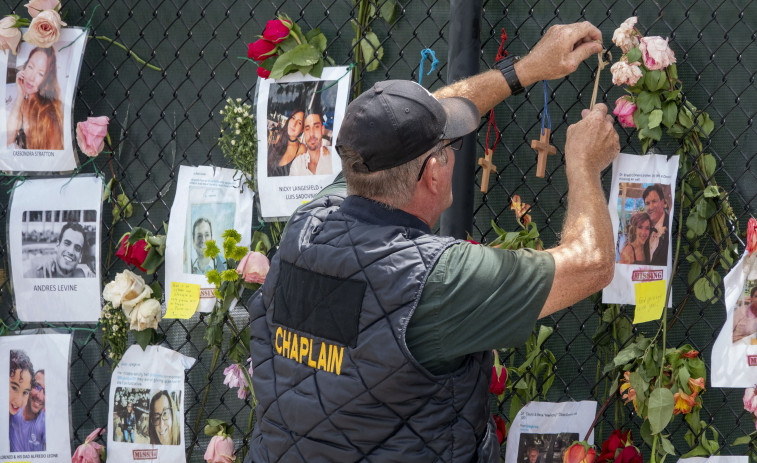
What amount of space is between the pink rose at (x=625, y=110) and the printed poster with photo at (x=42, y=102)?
5.47 feet

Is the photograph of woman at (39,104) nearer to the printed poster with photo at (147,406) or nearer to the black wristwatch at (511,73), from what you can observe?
the printed poster with photo at (147,406)

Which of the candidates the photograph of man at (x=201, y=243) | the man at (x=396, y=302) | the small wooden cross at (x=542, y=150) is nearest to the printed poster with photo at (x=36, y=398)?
the photograph of man at (x=201, y=243)

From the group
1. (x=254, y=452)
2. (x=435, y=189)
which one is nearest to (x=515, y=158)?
(x=435, y=189)

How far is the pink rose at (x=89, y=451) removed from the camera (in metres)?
2.56

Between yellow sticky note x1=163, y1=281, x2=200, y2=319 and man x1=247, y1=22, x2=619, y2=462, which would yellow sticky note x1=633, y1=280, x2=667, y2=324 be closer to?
man x1=247, y1=22, x2=619, y2=462

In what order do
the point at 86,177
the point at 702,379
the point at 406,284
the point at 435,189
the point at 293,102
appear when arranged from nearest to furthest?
the point at 406,284 → the point at 435,189 → the point at 702,379 → the point at 293,102 → the point at 86,177

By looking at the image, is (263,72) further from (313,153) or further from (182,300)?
(182,300)

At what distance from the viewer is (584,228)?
171 centimetres

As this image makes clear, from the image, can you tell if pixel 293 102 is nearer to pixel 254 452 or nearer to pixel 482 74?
pixel 482 74

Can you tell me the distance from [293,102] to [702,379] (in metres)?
1.37

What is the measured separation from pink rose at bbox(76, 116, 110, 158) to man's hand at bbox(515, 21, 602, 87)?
1.32 metres

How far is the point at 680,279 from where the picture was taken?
7.35 ft

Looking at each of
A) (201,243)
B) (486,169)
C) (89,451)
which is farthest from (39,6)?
(486,169)

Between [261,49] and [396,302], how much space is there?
113cm
